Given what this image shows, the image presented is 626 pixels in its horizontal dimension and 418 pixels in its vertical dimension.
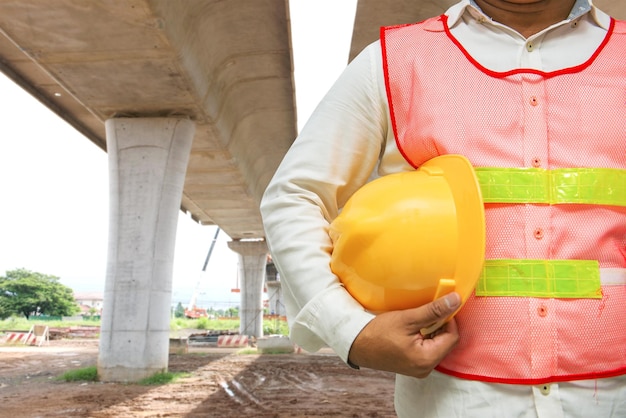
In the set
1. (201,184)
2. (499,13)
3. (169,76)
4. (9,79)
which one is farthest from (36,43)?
(201,184)

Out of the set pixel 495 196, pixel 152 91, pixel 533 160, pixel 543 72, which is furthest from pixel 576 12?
pixel 152 91

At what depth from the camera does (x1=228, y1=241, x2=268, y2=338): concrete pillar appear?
119 ft

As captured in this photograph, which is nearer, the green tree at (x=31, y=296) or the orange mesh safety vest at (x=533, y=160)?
the orange mesh safety vest at (x=533, y=160)

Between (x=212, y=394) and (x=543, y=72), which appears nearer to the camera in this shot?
(x=543, y=72)

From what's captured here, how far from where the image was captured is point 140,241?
1308 cm

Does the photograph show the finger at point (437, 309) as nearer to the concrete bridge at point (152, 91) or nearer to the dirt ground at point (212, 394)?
the concrete bridge at point (152, 91)

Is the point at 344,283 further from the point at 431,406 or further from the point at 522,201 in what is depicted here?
the point at 522,201

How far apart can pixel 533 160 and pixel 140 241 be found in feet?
40.9

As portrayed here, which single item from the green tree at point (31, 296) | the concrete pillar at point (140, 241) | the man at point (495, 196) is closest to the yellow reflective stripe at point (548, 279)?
the man at point (495, 196)

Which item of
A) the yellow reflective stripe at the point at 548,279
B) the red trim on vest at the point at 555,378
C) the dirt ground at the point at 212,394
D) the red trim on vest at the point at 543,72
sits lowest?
the dirt ground at the point at 212,394

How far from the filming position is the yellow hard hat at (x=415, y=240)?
49.7 inches

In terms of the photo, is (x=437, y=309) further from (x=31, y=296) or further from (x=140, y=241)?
(x=31, y=296)

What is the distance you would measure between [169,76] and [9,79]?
424 cm

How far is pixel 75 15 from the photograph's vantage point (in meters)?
9.18
